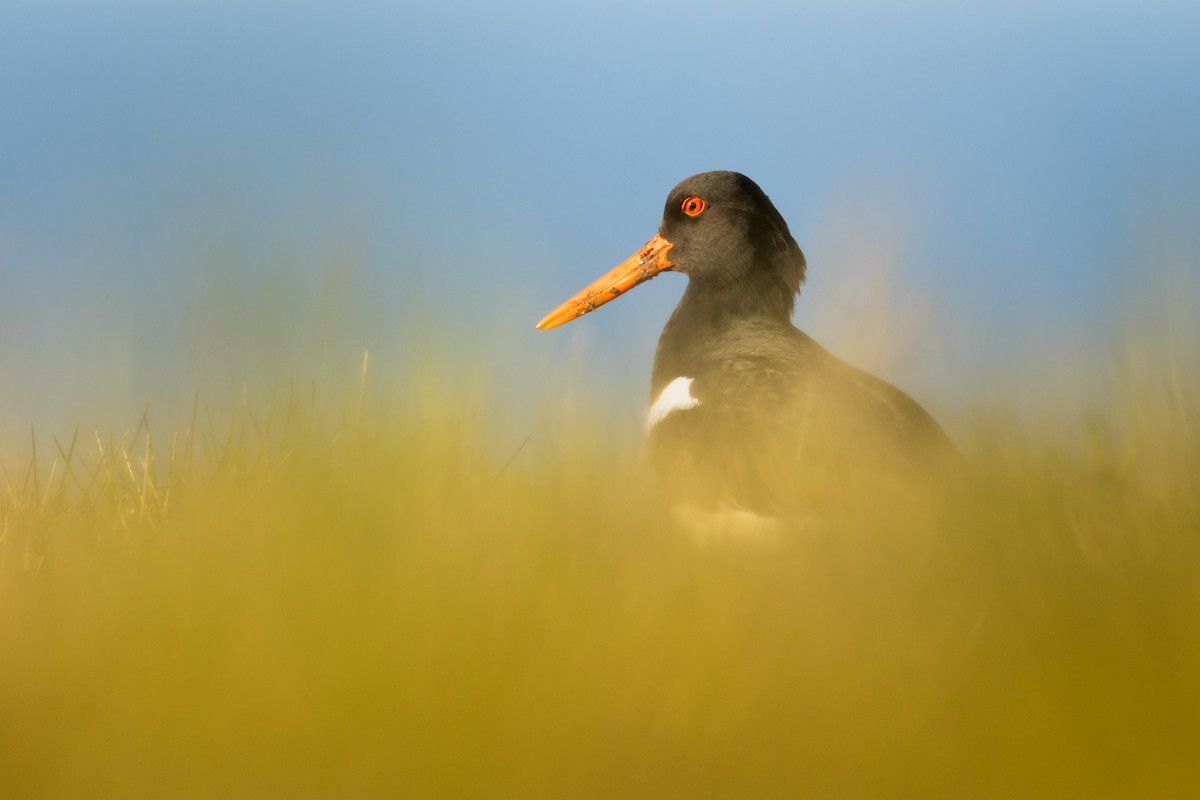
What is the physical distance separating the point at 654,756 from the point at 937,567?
65 cm

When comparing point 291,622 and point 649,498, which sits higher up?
point 649,498

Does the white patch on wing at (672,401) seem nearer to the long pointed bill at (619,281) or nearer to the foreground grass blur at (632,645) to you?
the long pointed bill at (619,281)

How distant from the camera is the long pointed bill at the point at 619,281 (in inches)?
209

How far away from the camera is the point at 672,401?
422 cm

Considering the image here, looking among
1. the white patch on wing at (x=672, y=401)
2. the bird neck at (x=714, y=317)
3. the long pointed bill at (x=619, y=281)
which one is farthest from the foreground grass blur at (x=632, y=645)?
the long pointed bill at (x=619, y=281)

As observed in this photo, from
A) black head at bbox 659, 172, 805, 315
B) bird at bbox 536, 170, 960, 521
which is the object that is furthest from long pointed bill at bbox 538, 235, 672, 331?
black head at bbox 659, 172, 805, 315

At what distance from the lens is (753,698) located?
1864 mm

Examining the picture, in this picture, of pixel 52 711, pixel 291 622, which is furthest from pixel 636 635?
pixel 52 711

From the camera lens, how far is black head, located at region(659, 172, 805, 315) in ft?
16.3

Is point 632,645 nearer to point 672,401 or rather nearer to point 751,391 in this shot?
point 751,391

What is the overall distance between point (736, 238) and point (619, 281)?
2.13ft

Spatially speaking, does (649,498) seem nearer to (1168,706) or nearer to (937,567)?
(937,567)

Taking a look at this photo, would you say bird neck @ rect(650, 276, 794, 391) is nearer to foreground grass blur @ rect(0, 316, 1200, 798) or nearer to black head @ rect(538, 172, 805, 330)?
black head @ rect(538, 172, 805, 330)

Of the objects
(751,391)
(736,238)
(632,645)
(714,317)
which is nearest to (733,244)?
(736,238)
